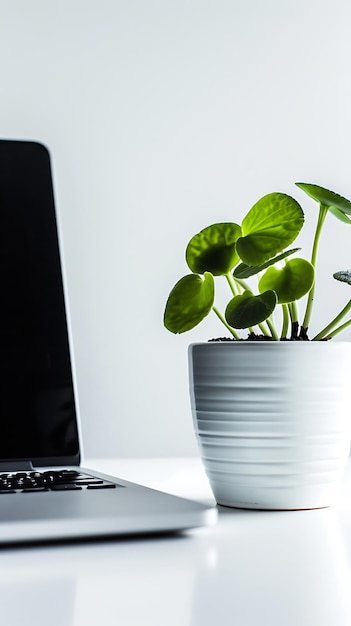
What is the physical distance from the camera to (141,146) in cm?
108

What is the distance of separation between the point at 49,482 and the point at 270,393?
0.61ft

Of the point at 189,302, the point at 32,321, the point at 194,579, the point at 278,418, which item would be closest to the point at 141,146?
the point at 32,321

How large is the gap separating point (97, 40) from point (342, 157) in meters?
0.39

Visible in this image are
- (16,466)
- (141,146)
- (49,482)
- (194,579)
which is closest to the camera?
(194,579)

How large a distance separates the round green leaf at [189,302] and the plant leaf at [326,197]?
11 centimetres

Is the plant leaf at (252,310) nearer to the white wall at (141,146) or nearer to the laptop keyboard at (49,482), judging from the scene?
the laptop keyboard at (49,482)

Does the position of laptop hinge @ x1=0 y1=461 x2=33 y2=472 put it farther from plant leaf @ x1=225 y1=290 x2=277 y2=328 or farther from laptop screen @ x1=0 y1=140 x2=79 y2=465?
plant leaf @ x1=225 y1=290 x2=277 y2=328

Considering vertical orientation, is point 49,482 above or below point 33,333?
below

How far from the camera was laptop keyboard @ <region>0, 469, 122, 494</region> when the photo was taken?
57 cm

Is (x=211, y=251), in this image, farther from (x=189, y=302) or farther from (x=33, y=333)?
(x=33, y=333)

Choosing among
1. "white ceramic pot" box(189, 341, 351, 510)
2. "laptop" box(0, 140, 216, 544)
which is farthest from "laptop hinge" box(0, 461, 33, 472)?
"white ceramic pot" box(189, 341, 351, 510)

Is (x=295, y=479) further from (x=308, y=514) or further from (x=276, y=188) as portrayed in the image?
(x=276, y=188)

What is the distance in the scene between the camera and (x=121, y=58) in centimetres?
108

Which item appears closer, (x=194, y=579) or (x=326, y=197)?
(x=194, y=579)
